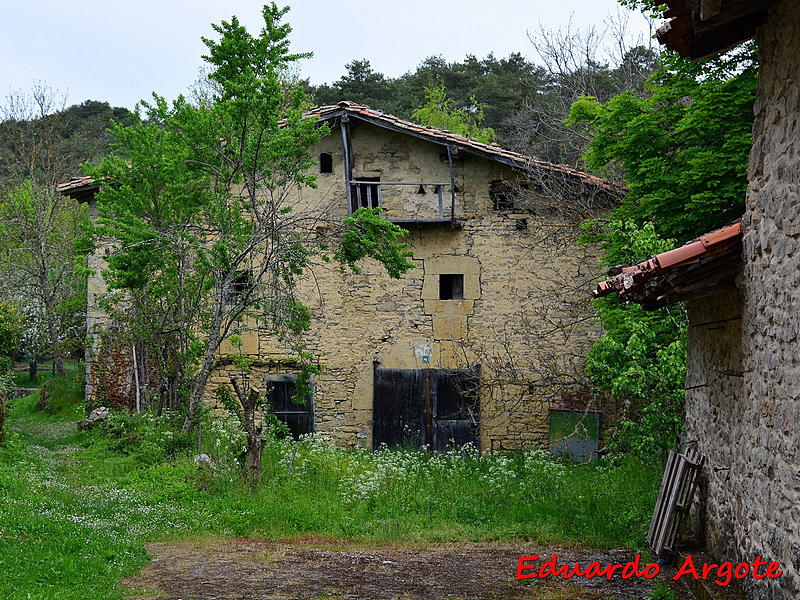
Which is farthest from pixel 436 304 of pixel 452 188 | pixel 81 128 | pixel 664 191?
pixel 81 128

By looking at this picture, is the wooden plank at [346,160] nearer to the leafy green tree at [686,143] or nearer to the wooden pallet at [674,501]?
the leafy green tree at [686,143]

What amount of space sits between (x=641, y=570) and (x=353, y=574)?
2554 millimetres

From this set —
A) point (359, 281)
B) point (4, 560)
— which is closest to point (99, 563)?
point (4, 560)

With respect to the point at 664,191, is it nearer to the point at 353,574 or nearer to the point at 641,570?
the point at 641,570

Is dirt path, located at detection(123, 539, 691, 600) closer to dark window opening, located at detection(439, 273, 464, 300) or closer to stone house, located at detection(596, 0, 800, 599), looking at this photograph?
stone house, located at detection(596, 0, 800, 599)

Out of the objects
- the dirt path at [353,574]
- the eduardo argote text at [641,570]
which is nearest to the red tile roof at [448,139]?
the dirt path at [353,574]

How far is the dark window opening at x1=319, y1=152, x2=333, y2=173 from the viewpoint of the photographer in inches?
606

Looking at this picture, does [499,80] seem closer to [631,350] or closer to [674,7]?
[631,350]

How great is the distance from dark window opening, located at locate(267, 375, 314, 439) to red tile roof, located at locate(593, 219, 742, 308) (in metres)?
10.1

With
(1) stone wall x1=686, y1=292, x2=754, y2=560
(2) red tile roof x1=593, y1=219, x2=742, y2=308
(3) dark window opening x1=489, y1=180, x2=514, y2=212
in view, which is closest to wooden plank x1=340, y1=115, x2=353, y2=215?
(3) dark window opening x1=489, y1=180, x2=514, y2=212

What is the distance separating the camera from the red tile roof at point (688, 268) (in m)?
5.24

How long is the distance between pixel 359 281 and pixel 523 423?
4120 mm

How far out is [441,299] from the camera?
49.9ft

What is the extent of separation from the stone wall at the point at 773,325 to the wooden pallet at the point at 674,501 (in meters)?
0.84
